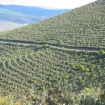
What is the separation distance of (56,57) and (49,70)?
4956 millimetres

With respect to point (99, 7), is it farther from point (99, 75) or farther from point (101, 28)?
point (99, 75)

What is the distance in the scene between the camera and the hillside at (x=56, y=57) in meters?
39.6

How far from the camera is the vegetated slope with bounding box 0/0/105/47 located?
58.1 metres

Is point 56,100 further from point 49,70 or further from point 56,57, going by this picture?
point 56,57

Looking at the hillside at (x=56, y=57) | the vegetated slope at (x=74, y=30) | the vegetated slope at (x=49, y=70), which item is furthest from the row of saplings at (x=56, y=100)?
the vegetated slope at (x=74, y=30)

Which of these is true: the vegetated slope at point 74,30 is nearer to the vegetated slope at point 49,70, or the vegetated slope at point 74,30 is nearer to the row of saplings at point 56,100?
the vegetated slope at point 49,70

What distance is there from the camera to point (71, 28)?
2623 inches

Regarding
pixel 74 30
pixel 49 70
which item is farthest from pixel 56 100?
pixel 74 30

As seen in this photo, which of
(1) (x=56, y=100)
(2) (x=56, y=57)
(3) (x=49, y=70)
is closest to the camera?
(1) (x=56, y=100)

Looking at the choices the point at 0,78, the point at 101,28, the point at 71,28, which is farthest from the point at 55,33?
the point at 0,78

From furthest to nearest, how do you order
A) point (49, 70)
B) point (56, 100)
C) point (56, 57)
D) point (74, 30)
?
point (74, 30) < point (56, 57) < point (49, 70) < point (56, 100)

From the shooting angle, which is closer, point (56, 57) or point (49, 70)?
point (49, 70)

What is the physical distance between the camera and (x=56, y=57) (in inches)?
1960

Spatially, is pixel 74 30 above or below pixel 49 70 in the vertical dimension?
above
